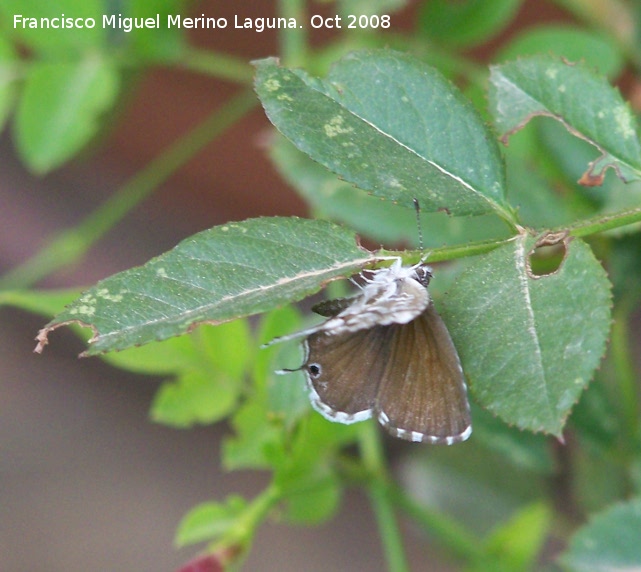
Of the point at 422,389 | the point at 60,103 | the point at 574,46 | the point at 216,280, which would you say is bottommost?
the point at 422,389

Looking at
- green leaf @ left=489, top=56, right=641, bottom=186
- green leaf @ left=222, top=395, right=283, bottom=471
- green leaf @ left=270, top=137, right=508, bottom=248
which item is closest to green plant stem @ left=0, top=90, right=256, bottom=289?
green leaf @ left=270, top=137, right=508, bottom=248

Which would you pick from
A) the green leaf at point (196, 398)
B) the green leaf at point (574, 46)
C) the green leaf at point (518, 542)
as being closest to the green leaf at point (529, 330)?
the green leaf at point (196, 398)

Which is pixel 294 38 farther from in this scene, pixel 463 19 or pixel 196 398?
pixel 196 398

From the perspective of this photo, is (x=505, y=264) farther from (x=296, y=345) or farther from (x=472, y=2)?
(x=472, y=2)

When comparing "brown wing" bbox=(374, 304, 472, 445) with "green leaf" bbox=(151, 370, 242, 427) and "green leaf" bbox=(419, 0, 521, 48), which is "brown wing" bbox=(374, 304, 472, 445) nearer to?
"green leaf" bbox=(151, 370, 242, 427)

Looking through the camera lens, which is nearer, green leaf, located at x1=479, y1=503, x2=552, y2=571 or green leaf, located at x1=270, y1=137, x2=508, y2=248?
green leaf, located at x1=270, y1=137, x2=508, y2=248

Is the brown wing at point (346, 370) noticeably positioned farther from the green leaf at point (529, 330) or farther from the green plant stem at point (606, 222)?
the green plant stem at point (606, 222)

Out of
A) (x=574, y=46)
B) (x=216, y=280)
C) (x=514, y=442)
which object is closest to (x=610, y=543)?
(x=514, y=442)
